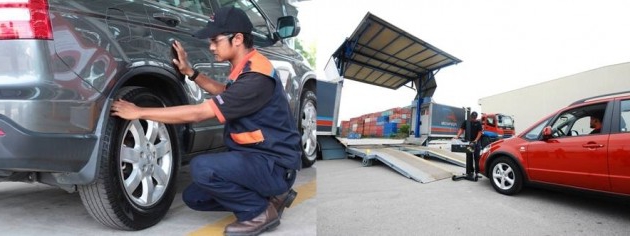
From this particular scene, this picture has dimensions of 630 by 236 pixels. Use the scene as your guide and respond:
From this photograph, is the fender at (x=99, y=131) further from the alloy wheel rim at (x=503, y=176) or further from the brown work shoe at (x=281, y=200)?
the alloy wheel rim at (x=503, y=176)

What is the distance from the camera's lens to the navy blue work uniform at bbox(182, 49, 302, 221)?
147cm

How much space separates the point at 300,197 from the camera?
84.4 inches

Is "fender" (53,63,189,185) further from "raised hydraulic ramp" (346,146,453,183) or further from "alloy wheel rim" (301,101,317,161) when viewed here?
"raised hydraulic ramp" (346,146,453,183)

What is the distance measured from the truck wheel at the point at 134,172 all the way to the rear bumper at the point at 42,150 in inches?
2.9

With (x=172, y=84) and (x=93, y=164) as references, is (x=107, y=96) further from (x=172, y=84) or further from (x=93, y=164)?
(x=172, y=84)

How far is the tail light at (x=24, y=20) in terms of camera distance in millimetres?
1120

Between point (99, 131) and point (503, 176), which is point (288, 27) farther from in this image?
point (503, 176)

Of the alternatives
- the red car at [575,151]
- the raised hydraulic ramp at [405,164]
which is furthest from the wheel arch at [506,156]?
the raised hydraulic ramp at [405,164]

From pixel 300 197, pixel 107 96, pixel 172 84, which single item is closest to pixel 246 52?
pixel 172 84

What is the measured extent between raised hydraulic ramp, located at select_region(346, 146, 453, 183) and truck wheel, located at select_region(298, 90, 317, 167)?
185 cm

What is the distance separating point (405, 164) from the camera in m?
4.94

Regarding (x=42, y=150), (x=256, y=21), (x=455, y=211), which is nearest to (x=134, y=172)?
(x=42, y=150)

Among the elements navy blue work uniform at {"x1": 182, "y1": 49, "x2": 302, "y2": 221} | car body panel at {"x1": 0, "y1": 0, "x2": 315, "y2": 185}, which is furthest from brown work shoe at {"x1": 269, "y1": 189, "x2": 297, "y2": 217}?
car body panel at {"x1": 0, "y1": 0, "x2": 315, "y2": 185}

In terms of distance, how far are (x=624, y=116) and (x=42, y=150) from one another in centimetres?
321
